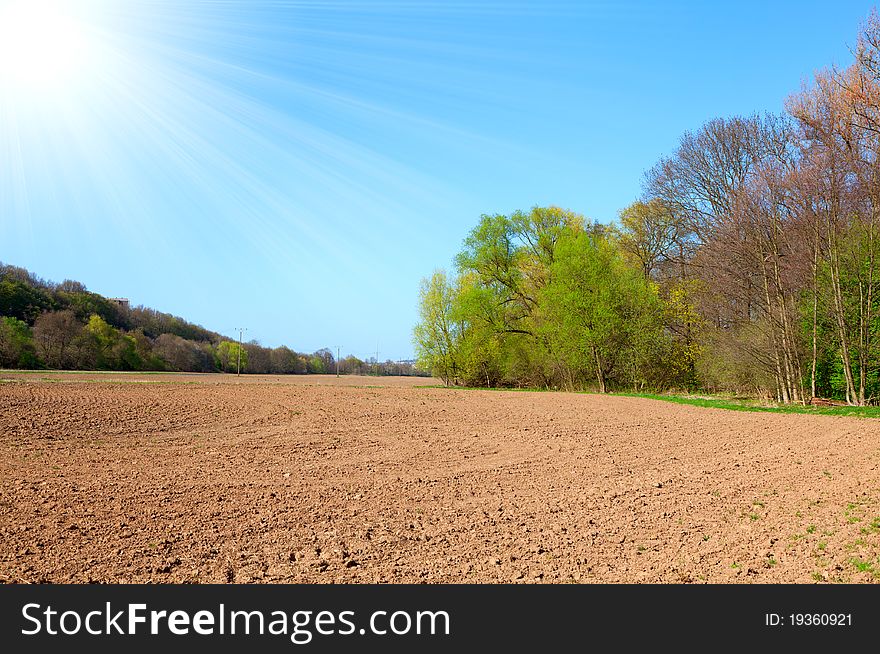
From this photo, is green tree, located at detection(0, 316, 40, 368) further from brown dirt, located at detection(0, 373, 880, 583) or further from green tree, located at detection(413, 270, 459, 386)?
brown dirt, located at detection(0, 373, 880, 583)

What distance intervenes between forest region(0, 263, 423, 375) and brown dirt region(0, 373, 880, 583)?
2194 inches

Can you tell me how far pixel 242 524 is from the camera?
697cm

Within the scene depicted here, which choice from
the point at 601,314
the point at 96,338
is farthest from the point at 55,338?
the point at 601,314

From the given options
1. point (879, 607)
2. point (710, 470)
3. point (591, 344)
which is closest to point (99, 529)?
point (879, 607)

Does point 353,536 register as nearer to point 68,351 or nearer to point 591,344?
point 591,344

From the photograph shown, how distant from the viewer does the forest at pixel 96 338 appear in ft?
204

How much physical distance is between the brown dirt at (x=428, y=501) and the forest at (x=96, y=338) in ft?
183

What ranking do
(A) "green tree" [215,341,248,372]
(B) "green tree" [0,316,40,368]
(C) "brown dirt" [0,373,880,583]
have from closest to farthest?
(C) "brown dirt" [0,373,880,583] → (B) "green tree" [0,316,40,368] → (A) "green tree" [215,341,248,372]

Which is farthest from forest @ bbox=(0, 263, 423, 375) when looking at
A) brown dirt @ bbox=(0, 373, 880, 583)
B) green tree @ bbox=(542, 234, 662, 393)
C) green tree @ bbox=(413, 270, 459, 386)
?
brown dirt @ bbox=(0, 373, 880, 583)

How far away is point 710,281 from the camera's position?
27734 mm

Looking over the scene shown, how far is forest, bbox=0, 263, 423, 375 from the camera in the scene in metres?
62.3

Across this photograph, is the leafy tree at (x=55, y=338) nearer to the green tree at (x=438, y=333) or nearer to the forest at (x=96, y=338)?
the forest at (x=96, y=338)

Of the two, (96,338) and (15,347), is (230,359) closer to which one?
(96,338)

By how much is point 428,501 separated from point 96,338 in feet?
244
